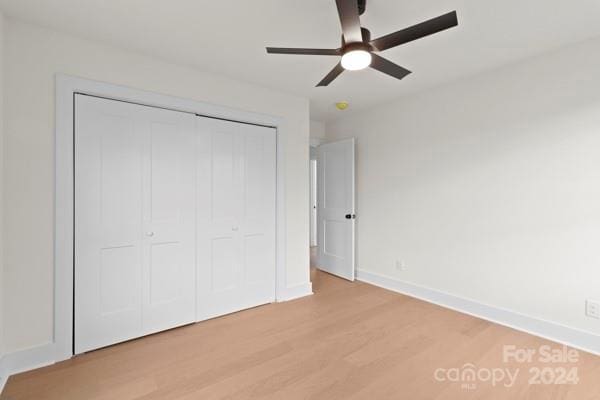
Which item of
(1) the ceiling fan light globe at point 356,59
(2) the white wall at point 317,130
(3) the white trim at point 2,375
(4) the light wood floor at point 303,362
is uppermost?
(2) the white wall at point 317,130

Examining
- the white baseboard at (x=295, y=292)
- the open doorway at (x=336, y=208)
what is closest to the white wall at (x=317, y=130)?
the open doorway at (x=336, y=208)

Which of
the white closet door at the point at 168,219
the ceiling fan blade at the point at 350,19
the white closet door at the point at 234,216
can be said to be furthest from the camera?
the white closet door at the point at 234,216

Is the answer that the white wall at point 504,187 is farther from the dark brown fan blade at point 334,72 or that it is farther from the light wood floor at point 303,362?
the dark brown fan blade at point 334,72

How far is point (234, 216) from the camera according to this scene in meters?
2.89

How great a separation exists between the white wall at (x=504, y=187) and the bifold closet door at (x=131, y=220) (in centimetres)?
247

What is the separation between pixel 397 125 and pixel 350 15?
7.81ft

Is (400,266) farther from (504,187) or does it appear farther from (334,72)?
(334,72)

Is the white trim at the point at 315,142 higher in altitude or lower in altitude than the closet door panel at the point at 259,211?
higher

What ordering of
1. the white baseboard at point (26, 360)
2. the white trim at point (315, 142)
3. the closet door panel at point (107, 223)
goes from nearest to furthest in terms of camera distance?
1. the white baseboard at point (26, 360)
2. the closet door panel at point (107, 223)
3. the white trim at point (315, 142)

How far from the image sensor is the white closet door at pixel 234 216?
8.88 feet

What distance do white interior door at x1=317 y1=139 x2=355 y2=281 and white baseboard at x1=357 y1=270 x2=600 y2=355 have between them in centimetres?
64

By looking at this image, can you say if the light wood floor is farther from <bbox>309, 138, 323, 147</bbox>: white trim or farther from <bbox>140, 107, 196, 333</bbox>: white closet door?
<bbox>309, 138, 323, 147</bbox>: white trim

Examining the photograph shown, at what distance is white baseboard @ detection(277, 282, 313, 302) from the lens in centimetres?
321

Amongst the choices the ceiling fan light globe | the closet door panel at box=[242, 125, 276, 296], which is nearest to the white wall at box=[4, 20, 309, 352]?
the closet door panel at box=[242, 125, 276, 296]
